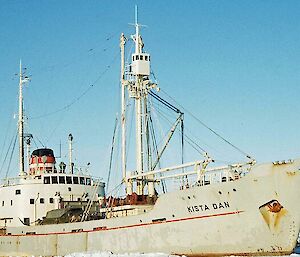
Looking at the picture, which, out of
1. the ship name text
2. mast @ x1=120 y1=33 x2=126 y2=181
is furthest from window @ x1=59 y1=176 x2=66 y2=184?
the ship name text

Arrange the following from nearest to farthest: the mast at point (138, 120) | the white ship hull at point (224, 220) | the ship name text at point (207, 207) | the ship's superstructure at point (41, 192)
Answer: the white ship hull at point (224, 220) → the ship name text at point (207, 207) → the mast at point (138, 120) → the ship's superstructure at point (41, 192)

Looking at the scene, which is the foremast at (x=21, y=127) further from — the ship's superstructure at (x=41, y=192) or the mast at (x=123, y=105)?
the mast at (x=123, y=105)

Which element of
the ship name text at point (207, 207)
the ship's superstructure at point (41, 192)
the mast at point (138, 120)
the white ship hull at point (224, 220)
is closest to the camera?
the white ship hull at point (224, 220)

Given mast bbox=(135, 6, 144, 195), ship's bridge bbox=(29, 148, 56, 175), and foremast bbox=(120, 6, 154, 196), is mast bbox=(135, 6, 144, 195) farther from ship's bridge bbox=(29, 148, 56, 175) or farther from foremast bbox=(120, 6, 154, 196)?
ship's bridge bbox=(29, 148, 56, 175)

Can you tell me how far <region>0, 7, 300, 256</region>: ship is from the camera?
27422 millimetres

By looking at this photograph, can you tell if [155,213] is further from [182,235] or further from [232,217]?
[232,217]

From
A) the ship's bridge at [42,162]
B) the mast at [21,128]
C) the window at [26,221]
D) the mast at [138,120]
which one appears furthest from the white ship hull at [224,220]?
the mast at [21,128]

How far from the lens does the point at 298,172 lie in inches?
1066

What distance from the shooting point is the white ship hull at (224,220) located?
27328 millimetres

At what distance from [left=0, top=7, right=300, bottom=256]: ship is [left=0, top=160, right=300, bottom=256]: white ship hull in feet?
0.16

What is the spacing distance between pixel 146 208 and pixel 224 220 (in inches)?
256

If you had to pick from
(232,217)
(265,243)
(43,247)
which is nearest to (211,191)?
(232,217)

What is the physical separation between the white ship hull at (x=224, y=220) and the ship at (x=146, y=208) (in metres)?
0.05

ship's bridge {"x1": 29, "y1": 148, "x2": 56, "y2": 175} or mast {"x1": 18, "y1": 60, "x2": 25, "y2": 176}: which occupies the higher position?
mast {"x1": 18, "y1": 60, "x2": 25, "y2": 176}
